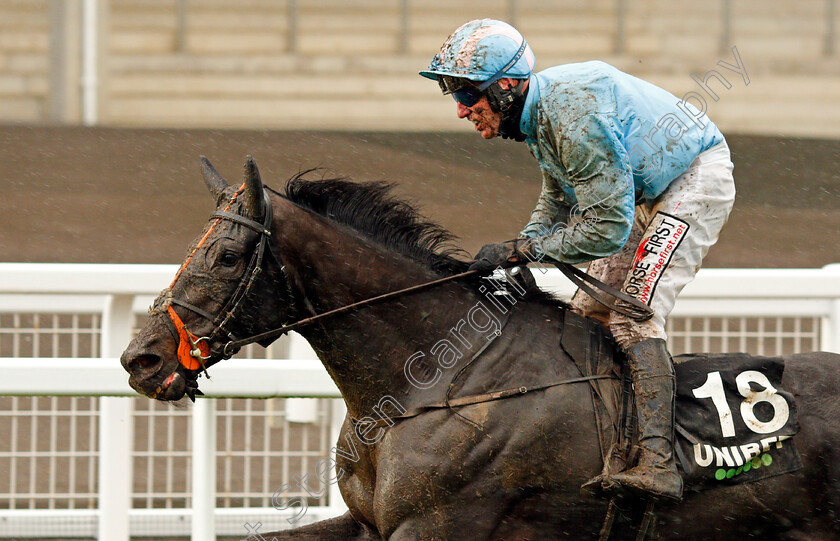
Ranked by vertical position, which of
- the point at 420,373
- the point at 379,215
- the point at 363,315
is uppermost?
the point at 379,215

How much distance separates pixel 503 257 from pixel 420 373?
43 cm

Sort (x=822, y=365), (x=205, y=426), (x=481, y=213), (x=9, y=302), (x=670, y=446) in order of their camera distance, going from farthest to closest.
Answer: (x=481, y=213), (x=9, y=302), (x=205, y=426), (x=822, y=365), (x=670, y=446)

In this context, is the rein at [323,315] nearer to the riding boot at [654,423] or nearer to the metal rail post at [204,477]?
the riding boot at [654,423]

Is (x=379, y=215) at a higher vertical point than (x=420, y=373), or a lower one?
higher

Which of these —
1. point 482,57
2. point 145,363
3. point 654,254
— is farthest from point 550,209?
point 145,363

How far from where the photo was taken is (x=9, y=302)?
4.35 metres

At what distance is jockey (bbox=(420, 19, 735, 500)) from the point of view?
9.79ft

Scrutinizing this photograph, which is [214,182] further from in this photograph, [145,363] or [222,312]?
[145,363]

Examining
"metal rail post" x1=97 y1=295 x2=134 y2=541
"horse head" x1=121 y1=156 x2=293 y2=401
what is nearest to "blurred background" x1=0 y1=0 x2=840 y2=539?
"metal rail post" x1=97 y1=295 x2=134 y2=541

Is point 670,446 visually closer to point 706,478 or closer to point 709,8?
point 706,478

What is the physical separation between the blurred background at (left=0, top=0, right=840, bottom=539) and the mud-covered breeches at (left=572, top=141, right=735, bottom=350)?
661 cm

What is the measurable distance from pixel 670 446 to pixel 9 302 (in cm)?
281

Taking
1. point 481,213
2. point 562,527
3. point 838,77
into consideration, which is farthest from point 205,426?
point 838,77

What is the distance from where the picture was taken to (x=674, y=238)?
320 cm
